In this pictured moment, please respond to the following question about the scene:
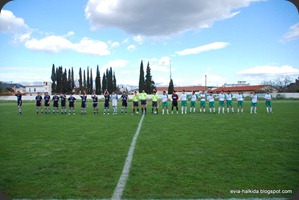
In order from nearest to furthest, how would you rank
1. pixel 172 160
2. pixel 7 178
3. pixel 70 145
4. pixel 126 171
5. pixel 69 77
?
pixel 7 178
pixel 126 171
pixel 172 160
pixel 70 145
pixel 69 77

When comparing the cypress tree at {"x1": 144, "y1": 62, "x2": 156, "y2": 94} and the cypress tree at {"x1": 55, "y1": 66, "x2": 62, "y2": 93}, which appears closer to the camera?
the cypress tree at {"x1": 144, "y1": 62, "x2": 156, "y2": 94}

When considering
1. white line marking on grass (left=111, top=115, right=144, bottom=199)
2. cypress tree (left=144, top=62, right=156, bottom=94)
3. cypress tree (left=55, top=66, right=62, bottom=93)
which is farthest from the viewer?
cypress tree (left=55, top=66, right=62, bottom=93)

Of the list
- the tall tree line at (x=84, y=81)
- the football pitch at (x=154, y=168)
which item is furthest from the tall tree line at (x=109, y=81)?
the football pitch at (x=154, y=168)

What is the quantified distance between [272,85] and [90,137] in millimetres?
95745

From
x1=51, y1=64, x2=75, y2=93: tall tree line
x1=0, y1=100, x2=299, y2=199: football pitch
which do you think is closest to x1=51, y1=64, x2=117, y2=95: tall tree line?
x1=51, y1=64, x2=75, y2=93: tall tree line

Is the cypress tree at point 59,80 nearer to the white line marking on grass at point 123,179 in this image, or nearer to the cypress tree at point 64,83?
the cypress tree at point 64,83

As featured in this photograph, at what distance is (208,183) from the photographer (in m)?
4.24

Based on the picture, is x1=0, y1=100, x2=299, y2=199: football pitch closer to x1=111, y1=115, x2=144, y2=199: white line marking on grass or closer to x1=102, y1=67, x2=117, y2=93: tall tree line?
x1=111, y1=115, x2=144, y2=199: white line marking on grass

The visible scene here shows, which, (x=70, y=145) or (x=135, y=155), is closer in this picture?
(x=135, y=155)

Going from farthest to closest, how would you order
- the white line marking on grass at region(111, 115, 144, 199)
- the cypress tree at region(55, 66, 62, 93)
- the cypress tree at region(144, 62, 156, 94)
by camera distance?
the cypress tree at region(55, 66, 62, 93) < the cypress tree at region(144, 62, 156, 94) < the white line marking on grass at region(111, 115, 144, 199)

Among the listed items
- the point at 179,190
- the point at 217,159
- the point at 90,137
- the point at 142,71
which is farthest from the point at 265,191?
the point at 142,71

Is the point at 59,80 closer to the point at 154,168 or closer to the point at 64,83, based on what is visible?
the point at 64,83

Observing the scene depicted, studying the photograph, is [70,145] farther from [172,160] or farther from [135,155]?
[172,160]

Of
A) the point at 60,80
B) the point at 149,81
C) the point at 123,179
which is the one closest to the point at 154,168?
the point at 123,179
